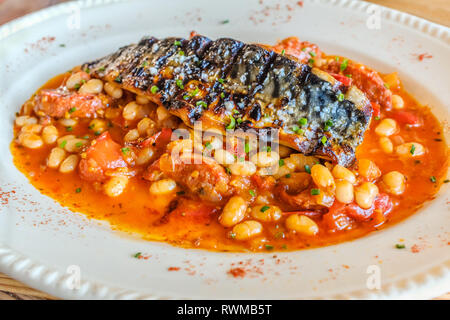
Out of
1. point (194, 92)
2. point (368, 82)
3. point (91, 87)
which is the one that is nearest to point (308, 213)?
point (194, 92)

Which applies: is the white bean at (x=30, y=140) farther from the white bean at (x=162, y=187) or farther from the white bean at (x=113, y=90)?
the white bean at (x=162, y=187)

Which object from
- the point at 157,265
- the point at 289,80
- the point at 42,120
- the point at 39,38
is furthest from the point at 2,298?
the point at 39,38

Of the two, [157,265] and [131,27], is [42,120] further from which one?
[157,265]

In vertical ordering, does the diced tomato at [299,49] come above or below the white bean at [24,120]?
above

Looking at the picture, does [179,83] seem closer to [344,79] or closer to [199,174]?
[199,174]

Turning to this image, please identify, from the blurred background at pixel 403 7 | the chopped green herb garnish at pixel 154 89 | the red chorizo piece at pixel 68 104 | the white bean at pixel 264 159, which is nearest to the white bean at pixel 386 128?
the white bean at pixel 264 159

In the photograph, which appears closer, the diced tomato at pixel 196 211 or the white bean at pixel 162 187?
the diced tomato at pixel 196 211
